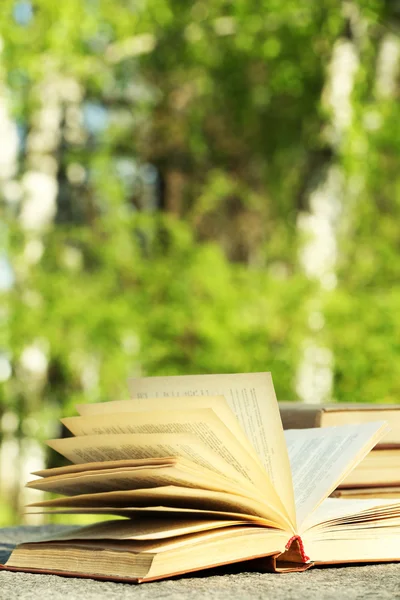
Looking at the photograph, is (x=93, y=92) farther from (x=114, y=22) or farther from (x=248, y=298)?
(x=248, y=298)

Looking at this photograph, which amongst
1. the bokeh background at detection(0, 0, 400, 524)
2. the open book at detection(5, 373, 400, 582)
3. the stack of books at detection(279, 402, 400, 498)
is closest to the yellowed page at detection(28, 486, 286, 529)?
the open book at detection(5, 373, 400, 582)

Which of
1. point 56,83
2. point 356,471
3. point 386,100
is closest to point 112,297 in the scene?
point 56,83

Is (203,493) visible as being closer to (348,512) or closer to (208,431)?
(208,431)

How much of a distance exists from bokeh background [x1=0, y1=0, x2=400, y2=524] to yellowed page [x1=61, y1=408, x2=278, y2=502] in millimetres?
3153

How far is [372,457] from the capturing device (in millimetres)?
1295

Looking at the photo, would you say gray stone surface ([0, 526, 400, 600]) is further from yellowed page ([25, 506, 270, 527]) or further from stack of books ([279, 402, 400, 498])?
stack of books ([279, 402, 400, 498])

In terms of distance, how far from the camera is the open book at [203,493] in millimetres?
1024

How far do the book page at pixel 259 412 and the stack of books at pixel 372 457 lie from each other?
0.79ft

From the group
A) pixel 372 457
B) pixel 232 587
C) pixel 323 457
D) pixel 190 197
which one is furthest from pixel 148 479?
pixel 190 197

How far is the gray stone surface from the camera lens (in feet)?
3.01

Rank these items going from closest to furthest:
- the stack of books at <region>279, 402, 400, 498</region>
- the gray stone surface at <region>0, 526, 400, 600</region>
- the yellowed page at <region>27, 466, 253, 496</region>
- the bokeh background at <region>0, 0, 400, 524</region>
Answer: the gray stone surface at <region>0, 526, 400, 600</region>
the yellowed page at <region>27, 466, 253, 496</region>
the stack of books at <region>279, 402, 400, 498</region>
the bokeh background at <region>0, 0, 400, 524</region>

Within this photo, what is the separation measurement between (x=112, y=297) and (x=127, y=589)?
12.1 feet

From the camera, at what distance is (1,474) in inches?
209

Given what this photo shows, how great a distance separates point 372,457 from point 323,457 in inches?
5.6
